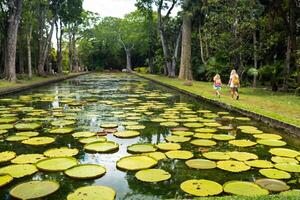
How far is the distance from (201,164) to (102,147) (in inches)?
79.0

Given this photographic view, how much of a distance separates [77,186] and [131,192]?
2.46 feet

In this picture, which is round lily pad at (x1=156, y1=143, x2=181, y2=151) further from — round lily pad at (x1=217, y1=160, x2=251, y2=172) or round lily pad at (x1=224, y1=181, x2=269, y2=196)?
round lily pad at (x1=224, y1=181, x2=269, y2=196)

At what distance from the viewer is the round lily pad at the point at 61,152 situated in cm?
607

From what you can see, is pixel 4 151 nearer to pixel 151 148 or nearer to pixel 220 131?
A: pixel 151 148

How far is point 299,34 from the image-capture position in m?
17.9

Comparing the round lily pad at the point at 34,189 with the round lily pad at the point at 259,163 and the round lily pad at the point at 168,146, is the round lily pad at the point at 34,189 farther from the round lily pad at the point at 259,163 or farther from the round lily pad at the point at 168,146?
the round lily pad at the point at 259,163

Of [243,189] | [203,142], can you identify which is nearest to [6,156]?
[203,142]

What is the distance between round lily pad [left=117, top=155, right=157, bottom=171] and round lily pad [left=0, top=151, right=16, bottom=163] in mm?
1849

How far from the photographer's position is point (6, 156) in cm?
592

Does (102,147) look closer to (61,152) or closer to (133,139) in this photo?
(61,152)

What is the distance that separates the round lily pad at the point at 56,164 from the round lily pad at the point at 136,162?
2.50 ft

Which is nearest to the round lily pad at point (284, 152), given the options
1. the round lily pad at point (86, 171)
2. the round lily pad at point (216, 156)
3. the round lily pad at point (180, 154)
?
the round lily pad at point (216, 156)

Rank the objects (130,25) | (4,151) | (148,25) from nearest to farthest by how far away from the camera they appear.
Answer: (4,151) → (148,25) → (130,25)

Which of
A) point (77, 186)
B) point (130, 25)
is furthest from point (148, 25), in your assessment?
point (77, 186)
